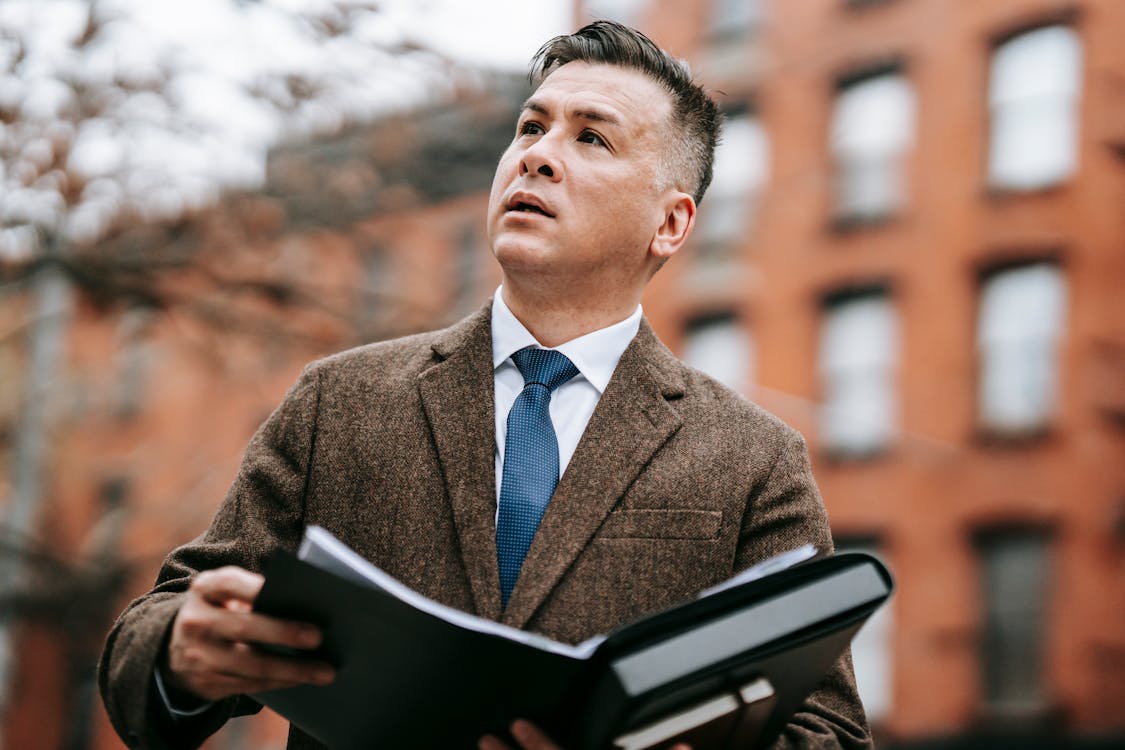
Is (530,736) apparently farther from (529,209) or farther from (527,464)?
(529,209)

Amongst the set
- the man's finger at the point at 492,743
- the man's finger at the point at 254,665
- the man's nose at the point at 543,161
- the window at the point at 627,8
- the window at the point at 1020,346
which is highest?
the man's nose at the point at 543,161

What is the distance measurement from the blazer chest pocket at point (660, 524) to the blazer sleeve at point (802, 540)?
3.8 inches

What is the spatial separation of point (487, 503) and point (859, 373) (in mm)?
15932

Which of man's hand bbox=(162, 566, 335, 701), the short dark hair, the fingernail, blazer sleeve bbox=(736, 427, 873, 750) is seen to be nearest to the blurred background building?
the short dark hair

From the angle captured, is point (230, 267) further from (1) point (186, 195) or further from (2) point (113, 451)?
(2) point (113, 451)

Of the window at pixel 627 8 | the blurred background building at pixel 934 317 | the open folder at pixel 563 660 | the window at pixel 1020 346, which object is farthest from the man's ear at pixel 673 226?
the window at pixel 627 8

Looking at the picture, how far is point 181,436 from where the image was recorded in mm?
23547

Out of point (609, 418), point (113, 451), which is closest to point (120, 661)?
point (609, 418)

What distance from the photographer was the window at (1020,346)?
16188 millimetres

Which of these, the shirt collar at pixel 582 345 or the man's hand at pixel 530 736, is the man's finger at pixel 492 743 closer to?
the man's hand at pixel 530 736

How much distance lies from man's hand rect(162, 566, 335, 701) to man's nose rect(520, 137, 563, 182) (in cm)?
98

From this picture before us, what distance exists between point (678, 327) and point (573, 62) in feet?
54.0

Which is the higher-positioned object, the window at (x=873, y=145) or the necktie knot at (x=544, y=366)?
the necktie knot at (x=544, y=366)

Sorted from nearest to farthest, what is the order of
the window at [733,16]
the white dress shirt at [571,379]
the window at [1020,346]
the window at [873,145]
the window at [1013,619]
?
the white dress shirt at [571,379] → the window at [1013,619] → the window at [1020,346] → the window at [873,145] → the window at [733,16]
